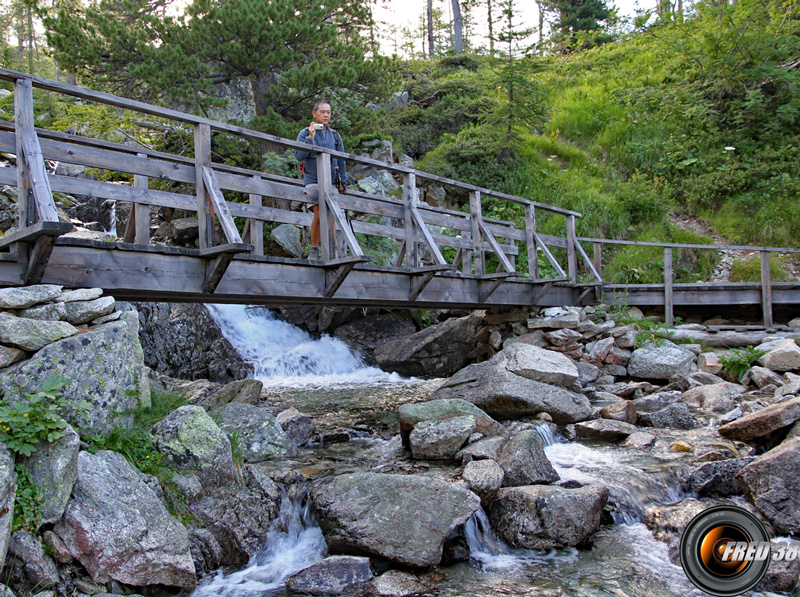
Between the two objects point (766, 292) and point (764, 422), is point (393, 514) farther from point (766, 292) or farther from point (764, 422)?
point (766, 292)

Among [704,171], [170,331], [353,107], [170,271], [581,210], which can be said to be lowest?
[170,331]

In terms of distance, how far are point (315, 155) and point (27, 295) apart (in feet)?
13.7

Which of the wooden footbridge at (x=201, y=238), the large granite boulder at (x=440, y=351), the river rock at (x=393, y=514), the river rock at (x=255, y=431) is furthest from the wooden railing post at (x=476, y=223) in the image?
the river rock at (x=393, y=514)

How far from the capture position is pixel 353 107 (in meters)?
15.3

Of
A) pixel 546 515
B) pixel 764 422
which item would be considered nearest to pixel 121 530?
pixel 546 515

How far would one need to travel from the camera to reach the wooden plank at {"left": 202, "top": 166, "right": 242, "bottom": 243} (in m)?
5.84

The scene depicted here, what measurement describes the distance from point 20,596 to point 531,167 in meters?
18.3

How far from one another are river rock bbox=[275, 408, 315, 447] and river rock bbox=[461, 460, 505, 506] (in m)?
2.24

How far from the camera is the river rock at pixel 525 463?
17.7 feet

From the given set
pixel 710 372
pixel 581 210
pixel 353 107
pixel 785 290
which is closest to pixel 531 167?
pixel 581 210

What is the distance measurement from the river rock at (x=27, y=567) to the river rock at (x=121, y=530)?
175mm

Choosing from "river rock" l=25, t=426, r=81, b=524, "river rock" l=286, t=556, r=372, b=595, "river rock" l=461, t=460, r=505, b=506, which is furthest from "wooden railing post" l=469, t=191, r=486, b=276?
"river rock" l=25, t=426, r=81, b=524

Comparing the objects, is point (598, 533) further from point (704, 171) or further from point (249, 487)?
point (704, 171)

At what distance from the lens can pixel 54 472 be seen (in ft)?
12.0
